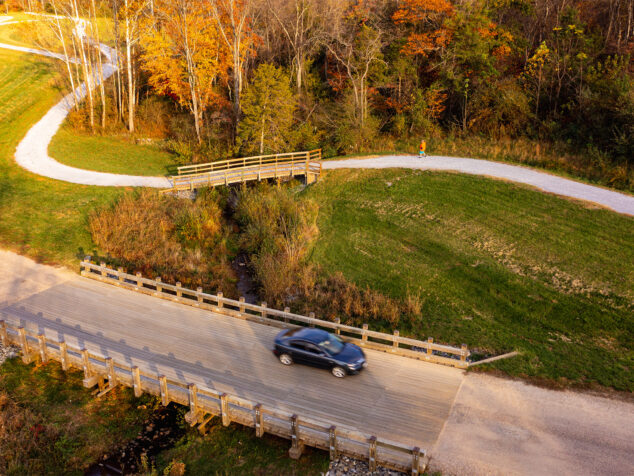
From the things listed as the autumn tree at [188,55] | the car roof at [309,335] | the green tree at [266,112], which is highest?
the autumn tree at [188,55]

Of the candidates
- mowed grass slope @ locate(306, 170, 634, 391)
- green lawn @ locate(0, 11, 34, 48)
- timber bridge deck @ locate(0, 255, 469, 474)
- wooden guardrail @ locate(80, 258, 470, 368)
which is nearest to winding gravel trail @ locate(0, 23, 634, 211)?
mowed grass slope @ locate(306, 170, 634, 391)

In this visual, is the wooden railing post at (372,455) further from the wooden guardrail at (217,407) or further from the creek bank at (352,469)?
the creek bank at (352,469)

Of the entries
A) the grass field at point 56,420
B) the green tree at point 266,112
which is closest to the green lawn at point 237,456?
the grass field at point 56,420

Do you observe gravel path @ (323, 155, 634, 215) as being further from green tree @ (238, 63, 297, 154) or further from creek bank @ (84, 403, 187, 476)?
creek bank @ (84, 403, 187, 476)

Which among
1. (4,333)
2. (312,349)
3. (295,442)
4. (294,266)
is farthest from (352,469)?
(294,266)

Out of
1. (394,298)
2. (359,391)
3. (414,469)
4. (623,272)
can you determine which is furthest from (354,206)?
(414,469)

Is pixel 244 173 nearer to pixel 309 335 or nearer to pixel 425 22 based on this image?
pixel 309 335
